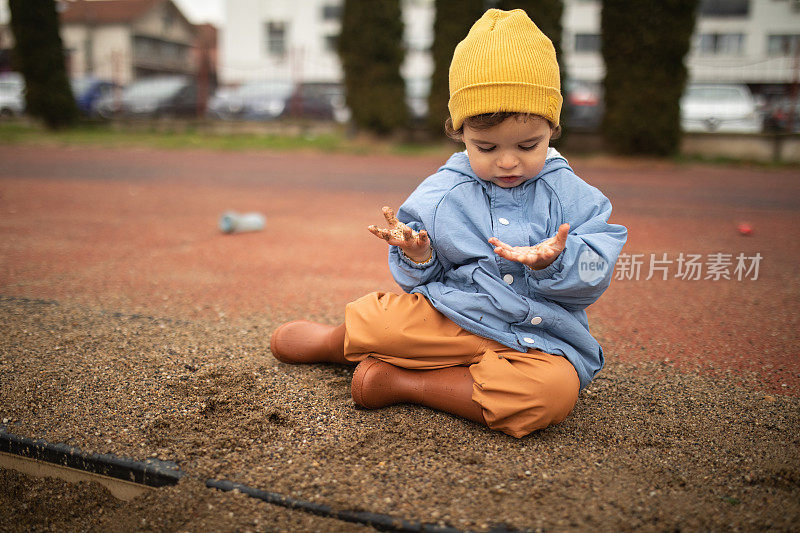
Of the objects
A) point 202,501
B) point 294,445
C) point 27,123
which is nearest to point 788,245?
point 294,445

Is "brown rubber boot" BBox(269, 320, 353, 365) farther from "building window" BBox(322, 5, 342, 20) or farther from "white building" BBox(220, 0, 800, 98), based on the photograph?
"building window" BBox(322, 5, 342, 20)

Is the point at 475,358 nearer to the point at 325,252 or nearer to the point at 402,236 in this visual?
the point at 402,236

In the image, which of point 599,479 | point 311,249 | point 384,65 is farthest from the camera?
point 384,65

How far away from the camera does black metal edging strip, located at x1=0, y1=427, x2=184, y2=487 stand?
188cm

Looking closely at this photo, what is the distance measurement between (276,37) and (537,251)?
1363 inches

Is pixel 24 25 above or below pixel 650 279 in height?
above

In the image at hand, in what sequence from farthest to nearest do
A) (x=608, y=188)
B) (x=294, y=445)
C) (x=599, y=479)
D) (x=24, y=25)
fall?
1. (x=24, y=25)
2. (x=608, y=188)
3. (x=294, y=445)
4. (x=599, y=479)

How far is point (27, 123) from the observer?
17.8m

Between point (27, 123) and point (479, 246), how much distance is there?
62.9 ft

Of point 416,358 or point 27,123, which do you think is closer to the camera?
point 416,358

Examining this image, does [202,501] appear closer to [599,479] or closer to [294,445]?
[294,445]

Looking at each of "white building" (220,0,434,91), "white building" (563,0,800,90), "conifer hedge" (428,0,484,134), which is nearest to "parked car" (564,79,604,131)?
"conifer hedge" (428,0,484,134)

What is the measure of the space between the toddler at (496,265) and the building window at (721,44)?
32686mm
